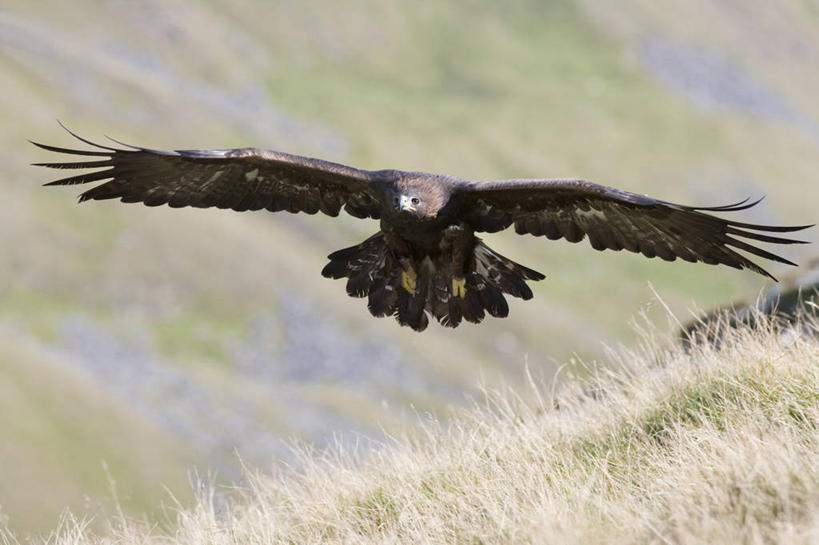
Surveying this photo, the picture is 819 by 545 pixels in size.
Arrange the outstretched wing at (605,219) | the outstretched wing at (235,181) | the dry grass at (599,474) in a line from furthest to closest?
the outstretched wing at (235,181) → the outstretched wing at (605,219) → the dry grass at (599,474)

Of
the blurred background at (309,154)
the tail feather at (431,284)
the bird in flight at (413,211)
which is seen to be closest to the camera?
the bird in flight at (413,211)

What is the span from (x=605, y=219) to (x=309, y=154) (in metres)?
82.9

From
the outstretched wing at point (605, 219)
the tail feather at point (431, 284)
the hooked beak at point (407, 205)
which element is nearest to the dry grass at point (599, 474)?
the outstretched wing at point (605, 219)

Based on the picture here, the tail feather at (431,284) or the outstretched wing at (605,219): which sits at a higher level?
the outstretched wing at (605,219)

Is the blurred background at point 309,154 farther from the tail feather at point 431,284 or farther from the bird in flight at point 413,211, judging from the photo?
the tail feather at point 431,284

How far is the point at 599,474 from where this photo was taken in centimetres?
579

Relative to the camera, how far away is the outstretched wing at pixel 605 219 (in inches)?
284

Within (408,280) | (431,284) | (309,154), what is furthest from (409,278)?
(309,154)

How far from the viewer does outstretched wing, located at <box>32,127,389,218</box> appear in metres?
8.34

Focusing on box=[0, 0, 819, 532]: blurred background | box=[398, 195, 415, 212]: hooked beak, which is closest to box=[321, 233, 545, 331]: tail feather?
box=[398, 195, 415, 212]: hooked beak

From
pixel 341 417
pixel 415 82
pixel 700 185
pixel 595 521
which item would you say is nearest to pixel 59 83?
pixel 341 417

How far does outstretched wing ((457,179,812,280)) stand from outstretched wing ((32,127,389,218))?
957 mm

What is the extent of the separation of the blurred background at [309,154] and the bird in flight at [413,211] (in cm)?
2444

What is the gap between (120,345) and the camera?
6362 centimetres
